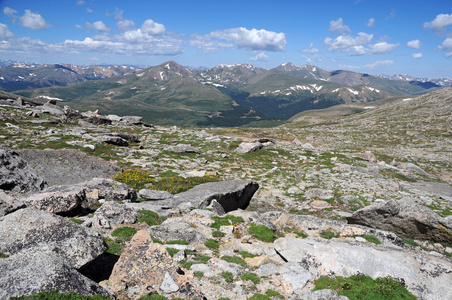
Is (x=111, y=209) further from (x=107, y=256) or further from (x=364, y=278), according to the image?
(x=364, y=278)

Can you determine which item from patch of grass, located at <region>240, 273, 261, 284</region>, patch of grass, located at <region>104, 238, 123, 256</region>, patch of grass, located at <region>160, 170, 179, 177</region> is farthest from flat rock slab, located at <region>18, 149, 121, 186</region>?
patch of grass, located at <region>240, 273, 261, 284</region>

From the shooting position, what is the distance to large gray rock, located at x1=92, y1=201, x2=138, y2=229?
1376cm

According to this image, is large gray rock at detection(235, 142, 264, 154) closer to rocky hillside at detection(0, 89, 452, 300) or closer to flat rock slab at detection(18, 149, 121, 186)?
rocky hillside at detection(0, 89, 452, 300)

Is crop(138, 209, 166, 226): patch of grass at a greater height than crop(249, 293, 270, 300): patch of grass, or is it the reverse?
crop(249, 293, 270, 300): patch of grass

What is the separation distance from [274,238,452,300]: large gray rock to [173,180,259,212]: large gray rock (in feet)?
28.6

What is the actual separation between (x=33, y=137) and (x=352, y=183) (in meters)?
45.8

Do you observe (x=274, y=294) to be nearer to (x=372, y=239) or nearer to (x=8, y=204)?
(x=372, y=239)

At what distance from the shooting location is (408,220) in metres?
17.1

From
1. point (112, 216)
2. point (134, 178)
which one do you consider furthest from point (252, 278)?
point (134, 178)

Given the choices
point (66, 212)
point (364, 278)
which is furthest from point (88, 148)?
point (364, 278)

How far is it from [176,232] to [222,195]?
23.6ft

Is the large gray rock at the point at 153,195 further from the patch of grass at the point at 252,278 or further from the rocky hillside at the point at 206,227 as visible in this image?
the patch of grass at the point at 252,278

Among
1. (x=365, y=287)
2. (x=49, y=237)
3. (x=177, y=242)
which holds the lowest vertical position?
(x=177, y=242)

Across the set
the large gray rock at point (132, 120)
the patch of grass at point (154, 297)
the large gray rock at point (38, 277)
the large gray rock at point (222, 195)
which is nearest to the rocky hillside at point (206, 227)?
the large gray rock at point (38, 277)
